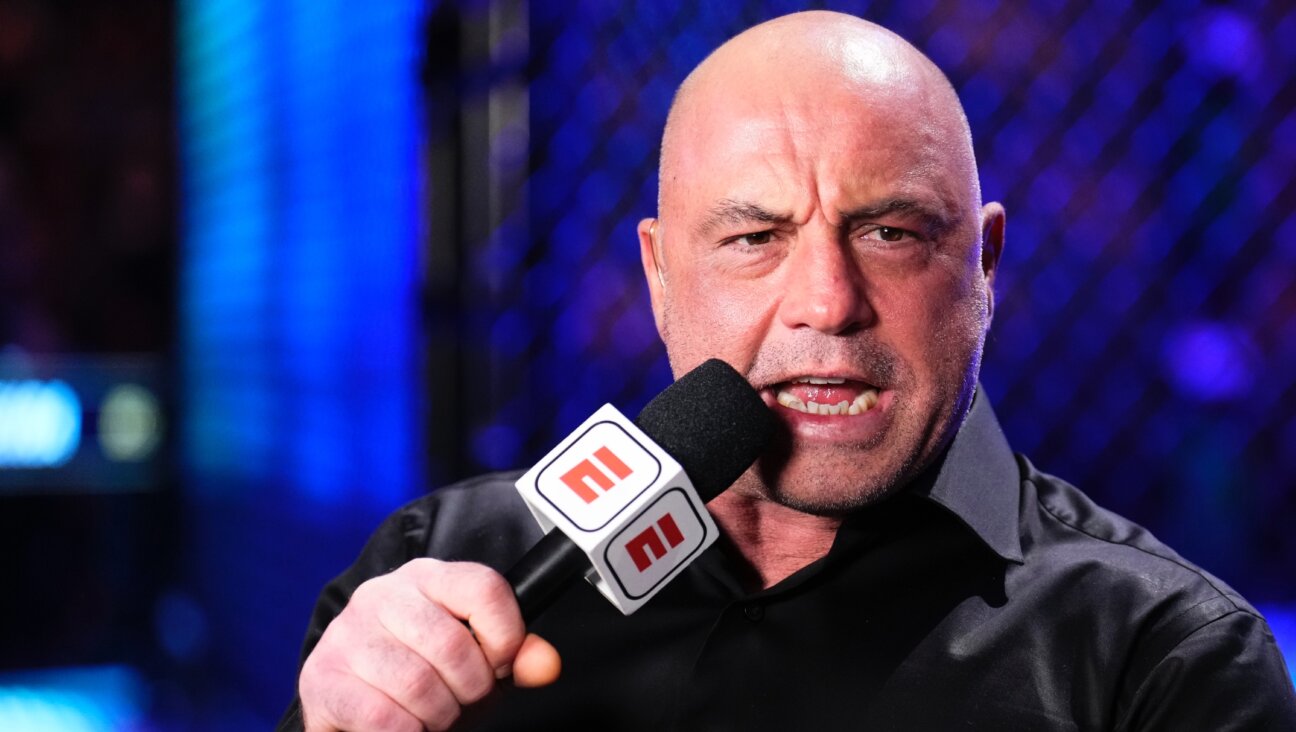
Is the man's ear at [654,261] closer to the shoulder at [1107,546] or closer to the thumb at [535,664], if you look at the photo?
the shoulder at [1107,546]

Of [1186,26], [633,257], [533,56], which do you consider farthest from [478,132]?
[1186,26]

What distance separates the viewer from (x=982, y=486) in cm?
115

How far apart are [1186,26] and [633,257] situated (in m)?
1.24

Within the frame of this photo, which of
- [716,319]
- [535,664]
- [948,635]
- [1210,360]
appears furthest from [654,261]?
[1210,360]

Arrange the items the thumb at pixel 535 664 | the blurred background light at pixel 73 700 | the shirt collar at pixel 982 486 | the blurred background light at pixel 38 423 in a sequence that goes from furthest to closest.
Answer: the blurred background light at pixel 38 423 < the blurred background light at pixel 73 700 < the shirt collar at pixel 982 486 < the thumb at pixel 535 664

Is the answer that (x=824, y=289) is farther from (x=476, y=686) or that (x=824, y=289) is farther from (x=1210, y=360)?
(x=1210, y=360)

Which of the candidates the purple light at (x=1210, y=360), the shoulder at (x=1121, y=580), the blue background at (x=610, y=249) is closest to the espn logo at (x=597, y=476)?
the shoulder at (x=1121, y=580)

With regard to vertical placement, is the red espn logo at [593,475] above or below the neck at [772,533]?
above

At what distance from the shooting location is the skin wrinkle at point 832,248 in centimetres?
104

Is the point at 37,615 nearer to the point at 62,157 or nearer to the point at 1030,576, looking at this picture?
the point at 62,157

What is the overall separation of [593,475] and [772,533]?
39 centimetres

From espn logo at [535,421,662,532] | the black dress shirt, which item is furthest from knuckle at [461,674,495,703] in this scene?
the black dress shirt

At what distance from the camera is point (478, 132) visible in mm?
1773

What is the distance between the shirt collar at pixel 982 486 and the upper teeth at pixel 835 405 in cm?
13
